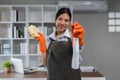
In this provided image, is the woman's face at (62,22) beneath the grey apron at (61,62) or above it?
above

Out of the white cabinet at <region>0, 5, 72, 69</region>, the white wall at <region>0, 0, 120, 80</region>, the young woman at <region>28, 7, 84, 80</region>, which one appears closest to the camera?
the young woman at <region>28, 7, 84, 80</region>

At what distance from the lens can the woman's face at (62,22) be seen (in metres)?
1.41

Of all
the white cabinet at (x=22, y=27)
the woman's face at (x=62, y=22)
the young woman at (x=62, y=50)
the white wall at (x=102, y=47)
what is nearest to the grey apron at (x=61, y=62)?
the young woman at (x=62, y=50)

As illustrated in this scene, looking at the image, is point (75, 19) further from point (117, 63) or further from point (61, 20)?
point (61, 20)

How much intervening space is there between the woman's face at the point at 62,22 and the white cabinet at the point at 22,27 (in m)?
2.45

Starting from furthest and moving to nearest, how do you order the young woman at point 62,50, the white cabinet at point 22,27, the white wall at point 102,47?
the white wall at point 102,47, the white cabinet at point 22,27, the young woman at point 62,50

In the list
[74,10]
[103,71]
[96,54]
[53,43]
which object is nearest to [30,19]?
[74,10]

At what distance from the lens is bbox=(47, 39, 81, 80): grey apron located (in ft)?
4.39

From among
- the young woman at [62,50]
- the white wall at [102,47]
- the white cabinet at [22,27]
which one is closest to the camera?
the young woman at [62,50]

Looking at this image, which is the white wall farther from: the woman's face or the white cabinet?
the woman's face

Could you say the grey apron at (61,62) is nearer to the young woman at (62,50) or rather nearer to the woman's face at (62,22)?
the young woman at (62,50)

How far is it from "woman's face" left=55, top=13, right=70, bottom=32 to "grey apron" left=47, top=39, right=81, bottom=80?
0.10 m

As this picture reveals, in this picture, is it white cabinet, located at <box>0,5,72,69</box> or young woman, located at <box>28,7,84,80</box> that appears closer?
young woman, located at <box>28,7,84,80</box>

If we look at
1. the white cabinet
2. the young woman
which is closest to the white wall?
the white cabinet
